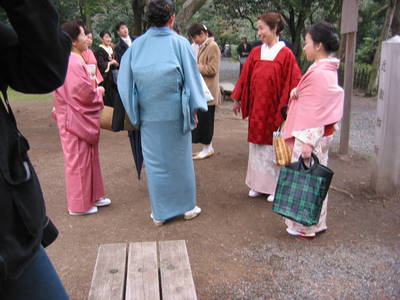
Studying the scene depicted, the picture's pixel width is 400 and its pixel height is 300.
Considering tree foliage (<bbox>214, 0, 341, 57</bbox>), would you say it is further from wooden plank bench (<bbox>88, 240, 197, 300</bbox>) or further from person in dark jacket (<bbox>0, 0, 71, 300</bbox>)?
person in dark jacket (<bbox>0, 0, 71, 300</bbox>)

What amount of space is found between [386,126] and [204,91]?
195 centimetres

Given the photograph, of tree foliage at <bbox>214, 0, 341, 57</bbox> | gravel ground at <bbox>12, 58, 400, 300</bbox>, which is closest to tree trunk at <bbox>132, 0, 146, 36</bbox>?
tree foliage at <bbox>214, 0, 341, 57</bbox>

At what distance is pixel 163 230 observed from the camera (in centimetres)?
382

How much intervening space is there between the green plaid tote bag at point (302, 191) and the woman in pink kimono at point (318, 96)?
0.44ft

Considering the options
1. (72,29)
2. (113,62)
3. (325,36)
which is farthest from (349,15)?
(113,62)

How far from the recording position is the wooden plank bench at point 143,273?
1875mm

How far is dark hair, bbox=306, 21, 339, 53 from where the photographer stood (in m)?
3.18

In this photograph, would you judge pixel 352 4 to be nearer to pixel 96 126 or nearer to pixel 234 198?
pixel 234 198

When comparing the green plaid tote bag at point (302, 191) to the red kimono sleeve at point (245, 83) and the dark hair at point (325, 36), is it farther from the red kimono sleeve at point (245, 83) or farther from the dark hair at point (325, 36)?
the red kimono sleeve at point (245, 83)

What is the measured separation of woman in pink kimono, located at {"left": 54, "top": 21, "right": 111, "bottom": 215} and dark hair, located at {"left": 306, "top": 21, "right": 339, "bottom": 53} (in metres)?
1.96

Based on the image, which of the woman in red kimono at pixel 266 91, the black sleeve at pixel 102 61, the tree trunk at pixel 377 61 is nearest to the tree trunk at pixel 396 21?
the tree trunk at pixel 377 61

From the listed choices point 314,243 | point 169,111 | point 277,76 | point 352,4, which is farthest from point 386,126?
point 169,111

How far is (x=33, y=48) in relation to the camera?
1.11m

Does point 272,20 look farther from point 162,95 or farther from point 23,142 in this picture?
point 23,142
